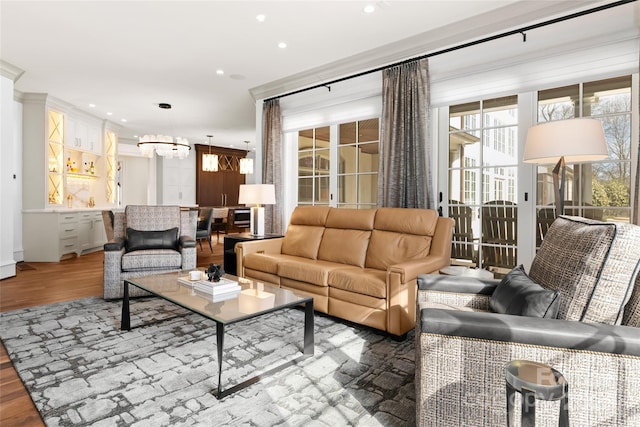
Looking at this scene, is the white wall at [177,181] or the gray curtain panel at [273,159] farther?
the white wall at [177,181]

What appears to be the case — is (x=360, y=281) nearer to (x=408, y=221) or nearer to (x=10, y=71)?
(x=408, y=221)

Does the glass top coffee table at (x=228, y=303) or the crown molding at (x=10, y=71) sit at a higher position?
the crown molding at (x=10, y=71)

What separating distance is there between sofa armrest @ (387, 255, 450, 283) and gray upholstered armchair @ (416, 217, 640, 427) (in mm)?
1103

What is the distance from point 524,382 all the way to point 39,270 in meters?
6.39

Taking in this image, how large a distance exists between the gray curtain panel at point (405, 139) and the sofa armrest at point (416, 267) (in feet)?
2.92

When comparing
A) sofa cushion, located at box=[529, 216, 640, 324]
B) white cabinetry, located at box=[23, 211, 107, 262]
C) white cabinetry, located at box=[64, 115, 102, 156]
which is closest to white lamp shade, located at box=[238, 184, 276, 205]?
sofa cushion, located at box=[529, 216, 640, 324]

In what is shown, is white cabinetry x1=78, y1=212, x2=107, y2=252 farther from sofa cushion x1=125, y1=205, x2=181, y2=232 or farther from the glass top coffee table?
the glass top coffee table

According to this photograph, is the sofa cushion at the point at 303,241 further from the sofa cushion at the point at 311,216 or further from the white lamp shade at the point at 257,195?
the white lamp shade at the point at 257,195

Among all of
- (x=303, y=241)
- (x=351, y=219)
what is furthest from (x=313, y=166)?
(x=351, y=219)

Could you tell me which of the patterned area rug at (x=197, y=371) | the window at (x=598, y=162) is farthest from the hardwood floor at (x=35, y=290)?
the window at (x=598, y=162)

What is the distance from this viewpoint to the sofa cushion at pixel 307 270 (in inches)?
124

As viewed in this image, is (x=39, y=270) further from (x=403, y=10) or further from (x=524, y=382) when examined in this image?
(x=524, y=382)

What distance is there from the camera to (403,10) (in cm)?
321

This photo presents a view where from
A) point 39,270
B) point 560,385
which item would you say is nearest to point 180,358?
point 560,385
